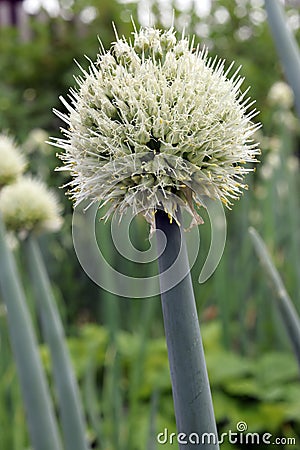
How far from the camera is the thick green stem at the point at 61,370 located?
2.42 ft

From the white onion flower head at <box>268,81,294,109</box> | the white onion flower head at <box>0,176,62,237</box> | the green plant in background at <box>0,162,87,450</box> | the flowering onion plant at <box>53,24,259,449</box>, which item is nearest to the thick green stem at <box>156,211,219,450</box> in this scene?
the flowering onion plant at <box>53,24,259,449</box>

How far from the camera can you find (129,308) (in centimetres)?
201

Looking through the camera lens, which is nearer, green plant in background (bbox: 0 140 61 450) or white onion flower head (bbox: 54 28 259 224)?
white onion flower head (bbox: 54 28 259 224)

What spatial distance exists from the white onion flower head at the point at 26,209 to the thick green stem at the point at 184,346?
0.53 m

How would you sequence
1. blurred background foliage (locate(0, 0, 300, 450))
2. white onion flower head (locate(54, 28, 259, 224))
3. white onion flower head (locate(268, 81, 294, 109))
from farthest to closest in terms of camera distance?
white onion flower head (locate(268, 81, 294, 109)), blurred background foliage (locate(0, 0, 300, 450)), white onion flower head (locate(54, 28, 259, 224))

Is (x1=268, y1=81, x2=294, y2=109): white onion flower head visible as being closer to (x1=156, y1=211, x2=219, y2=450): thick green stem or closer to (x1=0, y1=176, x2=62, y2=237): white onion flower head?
(x1=0, y1=176, x2=62, y2=237): white onion flower head

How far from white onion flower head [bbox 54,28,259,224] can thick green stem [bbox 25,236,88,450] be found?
1.26 feet

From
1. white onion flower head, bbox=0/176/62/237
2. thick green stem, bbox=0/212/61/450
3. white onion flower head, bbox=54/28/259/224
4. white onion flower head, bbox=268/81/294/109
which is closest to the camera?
white onion flower head, bbox=54/28/259/224

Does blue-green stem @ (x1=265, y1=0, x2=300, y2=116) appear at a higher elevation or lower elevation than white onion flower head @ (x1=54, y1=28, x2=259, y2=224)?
higher

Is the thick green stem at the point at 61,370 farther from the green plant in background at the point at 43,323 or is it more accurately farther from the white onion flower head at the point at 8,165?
the white onion flower head at the point at 8,165

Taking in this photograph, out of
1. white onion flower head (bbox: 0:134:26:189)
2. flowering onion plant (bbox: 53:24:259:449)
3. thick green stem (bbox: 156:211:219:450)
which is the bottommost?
thick green stem (bbox: 156:211:219:450)

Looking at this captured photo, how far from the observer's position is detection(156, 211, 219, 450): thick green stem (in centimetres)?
42

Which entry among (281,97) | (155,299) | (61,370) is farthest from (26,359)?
(281,97)

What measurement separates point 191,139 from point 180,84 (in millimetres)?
40
